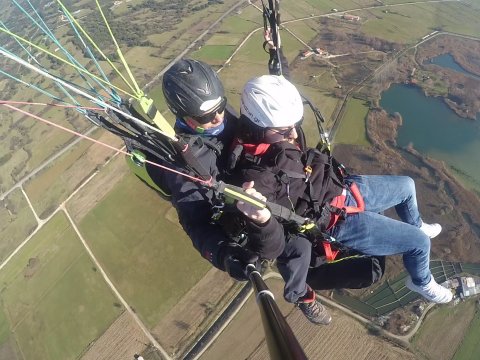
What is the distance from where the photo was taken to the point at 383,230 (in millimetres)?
3641

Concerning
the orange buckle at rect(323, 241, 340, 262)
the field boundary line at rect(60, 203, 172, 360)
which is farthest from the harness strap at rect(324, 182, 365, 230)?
the field boundary line at rect(60, 203, 172, 360)

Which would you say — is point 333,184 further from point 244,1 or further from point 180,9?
point 180,9

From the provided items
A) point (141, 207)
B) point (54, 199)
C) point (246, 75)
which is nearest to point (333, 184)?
point (141, 207)

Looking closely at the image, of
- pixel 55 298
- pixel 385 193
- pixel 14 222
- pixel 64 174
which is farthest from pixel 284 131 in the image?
pixel 14 222

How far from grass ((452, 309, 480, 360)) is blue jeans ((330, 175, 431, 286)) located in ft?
48.2

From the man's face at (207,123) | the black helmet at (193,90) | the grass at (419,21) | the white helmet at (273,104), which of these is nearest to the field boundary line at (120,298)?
the man's face at (207,123)

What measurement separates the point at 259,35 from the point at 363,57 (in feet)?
34.5

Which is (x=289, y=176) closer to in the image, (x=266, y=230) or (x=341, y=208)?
(x=266, y=230)

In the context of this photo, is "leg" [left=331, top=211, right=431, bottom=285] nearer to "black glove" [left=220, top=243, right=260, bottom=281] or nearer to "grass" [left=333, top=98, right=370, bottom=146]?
"black glove" [left=220, top=243, right=260, bottom=281]

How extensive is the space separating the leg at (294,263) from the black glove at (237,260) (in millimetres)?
489

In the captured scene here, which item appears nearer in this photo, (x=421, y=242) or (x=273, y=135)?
(x=273, y=135)

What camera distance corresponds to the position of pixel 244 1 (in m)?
46.3

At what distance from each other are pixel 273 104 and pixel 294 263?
1383 mm

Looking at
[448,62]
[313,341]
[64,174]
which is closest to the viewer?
[313,341]
